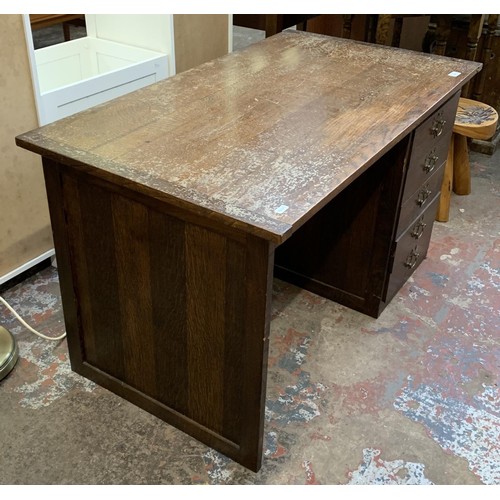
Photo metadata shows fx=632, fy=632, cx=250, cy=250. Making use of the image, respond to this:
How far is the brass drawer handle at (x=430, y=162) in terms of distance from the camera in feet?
6.76

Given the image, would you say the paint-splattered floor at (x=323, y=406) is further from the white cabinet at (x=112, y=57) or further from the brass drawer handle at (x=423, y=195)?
the white cabinet at (x=112, y=57)

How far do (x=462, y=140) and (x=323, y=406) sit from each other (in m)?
1.49

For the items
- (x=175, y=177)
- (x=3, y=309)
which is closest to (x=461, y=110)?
(x=175, y=177)

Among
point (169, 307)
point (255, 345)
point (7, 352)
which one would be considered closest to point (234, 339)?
point (255, 345)

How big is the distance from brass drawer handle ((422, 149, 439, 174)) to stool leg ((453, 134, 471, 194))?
69 cm

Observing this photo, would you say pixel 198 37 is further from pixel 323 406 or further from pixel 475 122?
pixel 323 406

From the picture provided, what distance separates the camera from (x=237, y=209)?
50.9 inches

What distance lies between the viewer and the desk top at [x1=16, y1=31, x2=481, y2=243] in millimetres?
1354

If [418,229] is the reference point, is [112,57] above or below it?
above

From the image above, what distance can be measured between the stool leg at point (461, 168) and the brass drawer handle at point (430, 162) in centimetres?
69

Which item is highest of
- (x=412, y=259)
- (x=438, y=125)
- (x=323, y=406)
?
(x=438, y=125)

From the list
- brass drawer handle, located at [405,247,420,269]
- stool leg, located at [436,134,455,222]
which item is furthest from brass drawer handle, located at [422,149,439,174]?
stool leg, located at [436,134,455,222]

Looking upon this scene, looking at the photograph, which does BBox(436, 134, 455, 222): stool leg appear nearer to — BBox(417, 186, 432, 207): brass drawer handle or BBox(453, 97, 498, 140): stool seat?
BBox(453, 97, 498, 140): stool seat

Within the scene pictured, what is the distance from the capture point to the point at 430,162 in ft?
6.86
